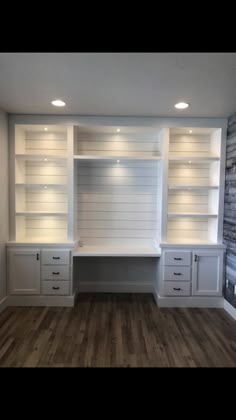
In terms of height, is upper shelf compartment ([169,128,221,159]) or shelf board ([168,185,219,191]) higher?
upper shelf compartment ([169,128,221,159])

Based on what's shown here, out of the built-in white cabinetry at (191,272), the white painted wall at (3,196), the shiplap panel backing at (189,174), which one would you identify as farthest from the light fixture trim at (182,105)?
the white painted wall at (3,196)

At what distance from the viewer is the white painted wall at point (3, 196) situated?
2.91 meters

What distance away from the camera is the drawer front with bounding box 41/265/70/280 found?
119 inches

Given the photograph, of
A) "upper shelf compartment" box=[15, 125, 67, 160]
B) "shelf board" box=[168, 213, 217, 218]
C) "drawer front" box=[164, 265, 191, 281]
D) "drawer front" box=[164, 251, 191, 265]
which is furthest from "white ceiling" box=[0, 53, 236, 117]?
"drawer front" box=[164, 265, 191, 281]

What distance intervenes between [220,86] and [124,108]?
105 centimetres

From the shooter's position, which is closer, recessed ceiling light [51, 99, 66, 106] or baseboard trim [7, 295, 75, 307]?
recessed ceiling light [51, 99, 66, 106]

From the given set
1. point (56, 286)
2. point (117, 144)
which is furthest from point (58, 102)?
point (56, 286)

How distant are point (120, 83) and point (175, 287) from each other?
2.42 m

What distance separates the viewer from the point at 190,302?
10.1 feet

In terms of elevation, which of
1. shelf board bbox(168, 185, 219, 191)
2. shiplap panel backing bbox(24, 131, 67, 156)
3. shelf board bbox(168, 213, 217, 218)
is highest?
shiplap panel backing bbox(24, 131, 67, 156)

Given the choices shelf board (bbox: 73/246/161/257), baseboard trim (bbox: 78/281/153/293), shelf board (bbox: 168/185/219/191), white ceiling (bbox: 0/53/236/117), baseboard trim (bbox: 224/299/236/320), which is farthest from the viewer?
baseboard trim (bbox: 78/281/153/293)

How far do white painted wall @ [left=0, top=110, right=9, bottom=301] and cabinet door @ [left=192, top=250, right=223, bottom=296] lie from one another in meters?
2.39

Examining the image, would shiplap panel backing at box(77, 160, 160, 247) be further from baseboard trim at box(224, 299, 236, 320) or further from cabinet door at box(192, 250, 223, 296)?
baseboard trim at box(224, 299, 236, 320)
